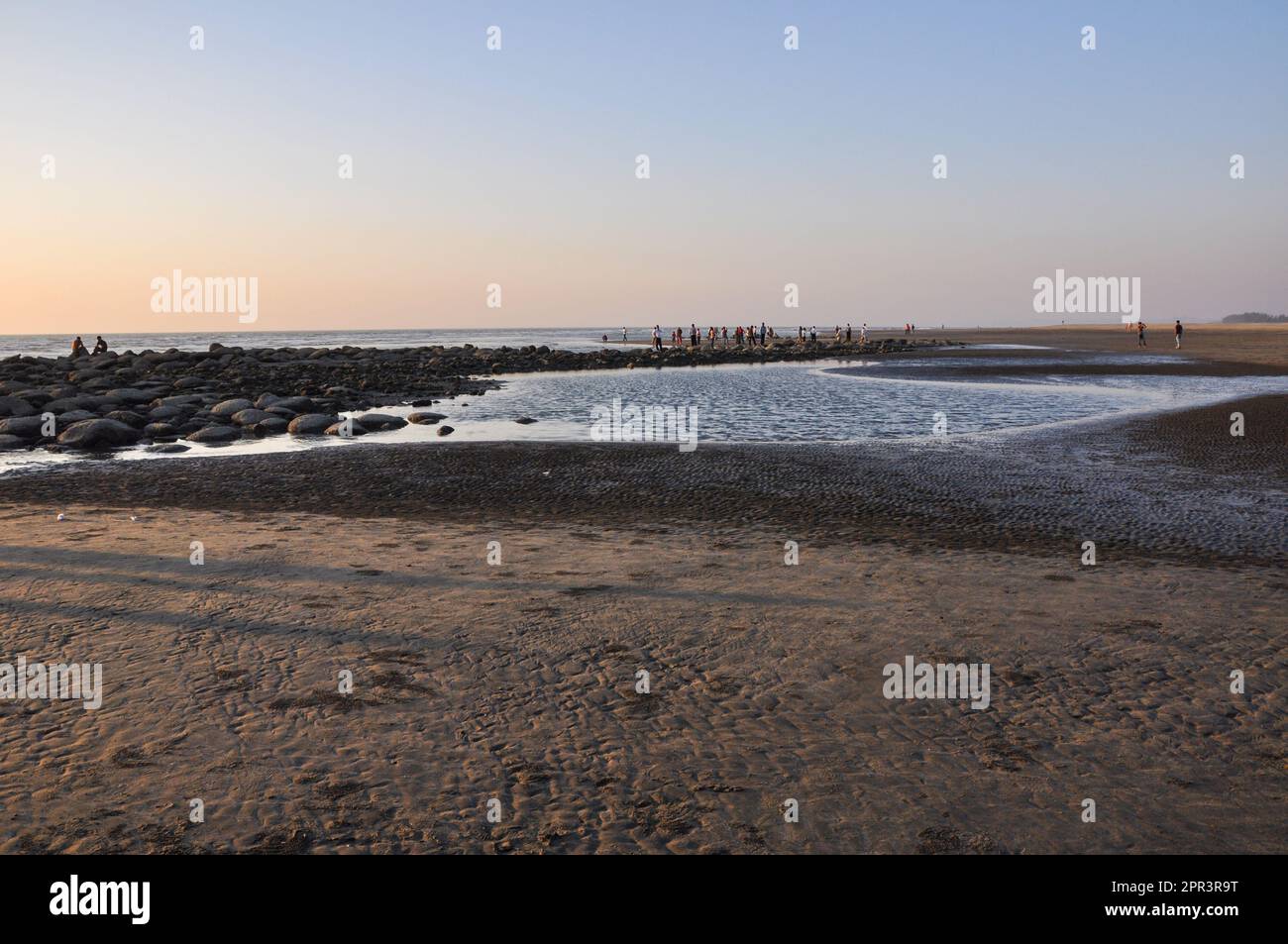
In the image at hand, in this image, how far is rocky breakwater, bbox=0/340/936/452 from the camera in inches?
1019

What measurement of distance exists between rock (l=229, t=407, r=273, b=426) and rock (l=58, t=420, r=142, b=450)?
3.22 meters

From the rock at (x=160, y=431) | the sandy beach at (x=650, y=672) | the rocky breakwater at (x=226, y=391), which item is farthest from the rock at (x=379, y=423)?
the sandy beach at (x=650, y=672)

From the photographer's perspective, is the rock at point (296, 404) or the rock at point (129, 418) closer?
the rock at point (129, 418)

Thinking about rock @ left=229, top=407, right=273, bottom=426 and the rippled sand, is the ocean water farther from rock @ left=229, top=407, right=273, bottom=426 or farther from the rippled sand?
the rippled sand

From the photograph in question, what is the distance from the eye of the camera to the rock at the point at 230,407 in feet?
95.8

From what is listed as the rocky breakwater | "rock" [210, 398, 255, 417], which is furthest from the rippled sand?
"rock" [210, 398, 255, 417]

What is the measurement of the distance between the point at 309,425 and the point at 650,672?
21.6 meters

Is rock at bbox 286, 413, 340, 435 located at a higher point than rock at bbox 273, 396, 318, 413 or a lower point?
lower

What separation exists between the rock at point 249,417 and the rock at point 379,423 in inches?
116

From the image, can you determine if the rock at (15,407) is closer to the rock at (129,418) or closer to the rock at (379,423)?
the rock at (129,418)

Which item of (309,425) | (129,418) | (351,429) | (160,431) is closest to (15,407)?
(129,418)

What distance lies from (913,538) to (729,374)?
4548 cm

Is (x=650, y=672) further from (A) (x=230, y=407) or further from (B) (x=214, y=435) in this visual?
(A) (x=230, y=407)
